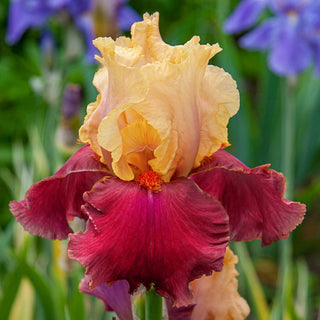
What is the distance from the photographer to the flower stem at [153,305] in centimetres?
50

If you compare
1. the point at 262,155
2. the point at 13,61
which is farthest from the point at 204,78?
the point at 13,61

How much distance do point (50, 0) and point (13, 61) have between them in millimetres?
917

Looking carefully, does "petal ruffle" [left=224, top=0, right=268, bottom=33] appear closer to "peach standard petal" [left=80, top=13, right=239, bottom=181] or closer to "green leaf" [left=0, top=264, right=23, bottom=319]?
"green leaf" [left=0, top=264, right=23, bottom=319]

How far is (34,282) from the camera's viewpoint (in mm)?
1045

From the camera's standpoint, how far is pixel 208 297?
1.89ft

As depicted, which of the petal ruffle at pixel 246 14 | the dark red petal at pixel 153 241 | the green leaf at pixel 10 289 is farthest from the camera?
the petal ruffle at pixel 246 14

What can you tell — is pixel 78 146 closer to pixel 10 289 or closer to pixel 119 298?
pixel 10 289

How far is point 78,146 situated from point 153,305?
107 cm

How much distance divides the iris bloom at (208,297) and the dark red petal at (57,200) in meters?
0.08

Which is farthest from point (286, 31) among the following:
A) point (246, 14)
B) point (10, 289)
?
point (10, 289)

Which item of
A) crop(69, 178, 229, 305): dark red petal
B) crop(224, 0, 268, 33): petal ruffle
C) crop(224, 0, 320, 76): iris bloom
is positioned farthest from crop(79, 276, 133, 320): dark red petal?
crop(224, 0, 268, 33): petal ruffle

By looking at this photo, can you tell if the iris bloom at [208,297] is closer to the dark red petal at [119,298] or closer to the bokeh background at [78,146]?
the dark red petal at [119,298]

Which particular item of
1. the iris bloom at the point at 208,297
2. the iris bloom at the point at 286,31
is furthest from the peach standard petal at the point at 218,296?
the iris bloom at the point at 286,31

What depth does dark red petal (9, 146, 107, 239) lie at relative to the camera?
519mm
